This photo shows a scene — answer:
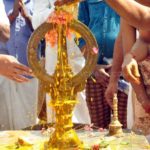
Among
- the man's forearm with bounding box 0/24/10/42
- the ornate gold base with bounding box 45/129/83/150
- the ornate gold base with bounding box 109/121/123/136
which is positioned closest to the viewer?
the ornate gold base with bounding box 45/129/83/150

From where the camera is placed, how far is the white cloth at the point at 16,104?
3701 mm

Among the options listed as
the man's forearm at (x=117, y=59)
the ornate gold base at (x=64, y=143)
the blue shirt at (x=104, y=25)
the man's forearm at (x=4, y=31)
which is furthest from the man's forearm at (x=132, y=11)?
the blue shirt at (x=104, y=25)

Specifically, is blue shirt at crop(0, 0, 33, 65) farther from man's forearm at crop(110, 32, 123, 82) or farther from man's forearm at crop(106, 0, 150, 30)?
man's forearm at crop(106, 0, 150, 30)

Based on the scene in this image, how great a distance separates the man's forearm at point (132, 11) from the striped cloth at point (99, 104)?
1.49 metres

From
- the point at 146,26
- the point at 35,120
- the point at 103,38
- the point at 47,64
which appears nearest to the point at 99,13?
the point at 103,38

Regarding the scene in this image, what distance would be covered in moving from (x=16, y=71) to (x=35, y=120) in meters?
1.81

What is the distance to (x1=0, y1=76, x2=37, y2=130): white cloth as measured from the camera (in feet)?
12.1

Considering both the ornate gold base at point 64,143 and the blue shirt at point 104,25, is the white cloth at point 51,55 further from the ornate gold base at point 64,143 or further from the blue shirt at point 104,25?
the ornate gold base at point 64,143

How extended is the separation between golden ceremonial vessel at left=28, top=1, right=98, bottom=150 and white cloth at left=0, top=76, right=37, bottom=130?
1.62 m

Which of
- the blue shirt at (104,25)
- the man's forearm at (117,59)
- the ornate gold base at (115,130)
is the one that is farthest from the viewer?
the blue shirt at (104,25)

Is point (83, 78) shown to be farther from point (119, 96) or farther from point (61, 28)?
point (119, 96)

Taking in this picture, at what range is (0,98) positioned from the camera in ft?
12.2

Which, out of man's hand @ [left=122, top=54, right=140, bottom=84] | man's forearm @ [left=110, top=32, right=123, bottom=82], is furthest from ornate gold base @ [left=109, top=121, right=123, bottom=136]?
man's forearm @ [left=110, top=32, right=123, bottom=82]

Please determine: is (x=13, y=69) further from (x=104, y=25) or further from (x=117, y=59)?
(x=104, y=25)
